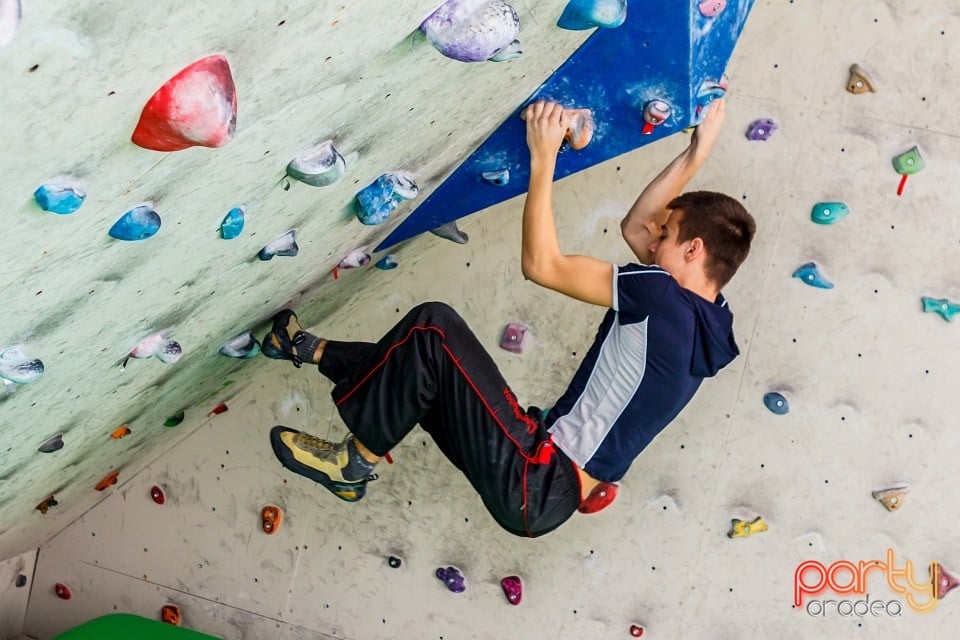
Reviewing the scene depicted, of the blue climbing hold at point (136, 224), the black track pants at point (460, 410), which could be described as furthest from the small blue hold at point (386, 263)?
the blue climbing hold at point (136, 224)

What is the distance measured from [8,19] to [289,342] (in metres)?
1.49

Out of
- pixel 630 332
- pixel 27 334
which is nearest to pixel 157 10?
pixel 27 334

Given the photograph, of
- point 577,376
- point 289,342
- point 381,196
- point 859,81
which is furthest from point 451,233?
point 859,81

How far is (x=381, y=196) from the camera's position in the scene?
1.79 metres

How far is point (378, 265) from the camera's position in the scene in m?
2.61

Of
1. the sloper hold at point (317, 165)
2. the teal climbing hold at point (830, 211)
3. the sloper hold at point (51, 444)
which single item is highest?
the sloper hold at point (317, 165)

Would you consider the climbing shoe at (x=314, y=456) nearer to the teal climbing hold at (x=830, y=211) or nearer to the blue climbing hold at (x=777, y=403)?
the blue climbing hold at (x=777, y=403)

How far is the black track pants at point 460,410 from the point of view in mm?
1919

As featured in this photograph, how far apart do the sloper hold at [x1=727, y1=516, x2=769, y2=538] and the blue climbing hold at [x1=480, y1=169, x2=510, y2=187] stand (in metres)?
1.07

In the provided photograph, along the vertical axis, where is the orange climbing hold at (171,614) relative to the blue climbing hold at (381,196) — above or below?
below

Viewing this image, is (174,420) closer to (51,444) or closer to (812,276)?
(51,444)

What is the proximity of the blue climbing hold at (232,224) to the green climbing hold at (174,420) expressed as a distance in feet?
4.49

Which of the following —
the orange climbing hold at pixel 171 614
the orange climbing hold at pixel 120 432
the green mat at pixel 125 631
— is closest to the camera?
the orange climbing hold at pixel 120 432

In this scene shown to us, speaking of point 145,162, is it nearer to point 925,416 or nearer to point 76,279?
point 76,279
